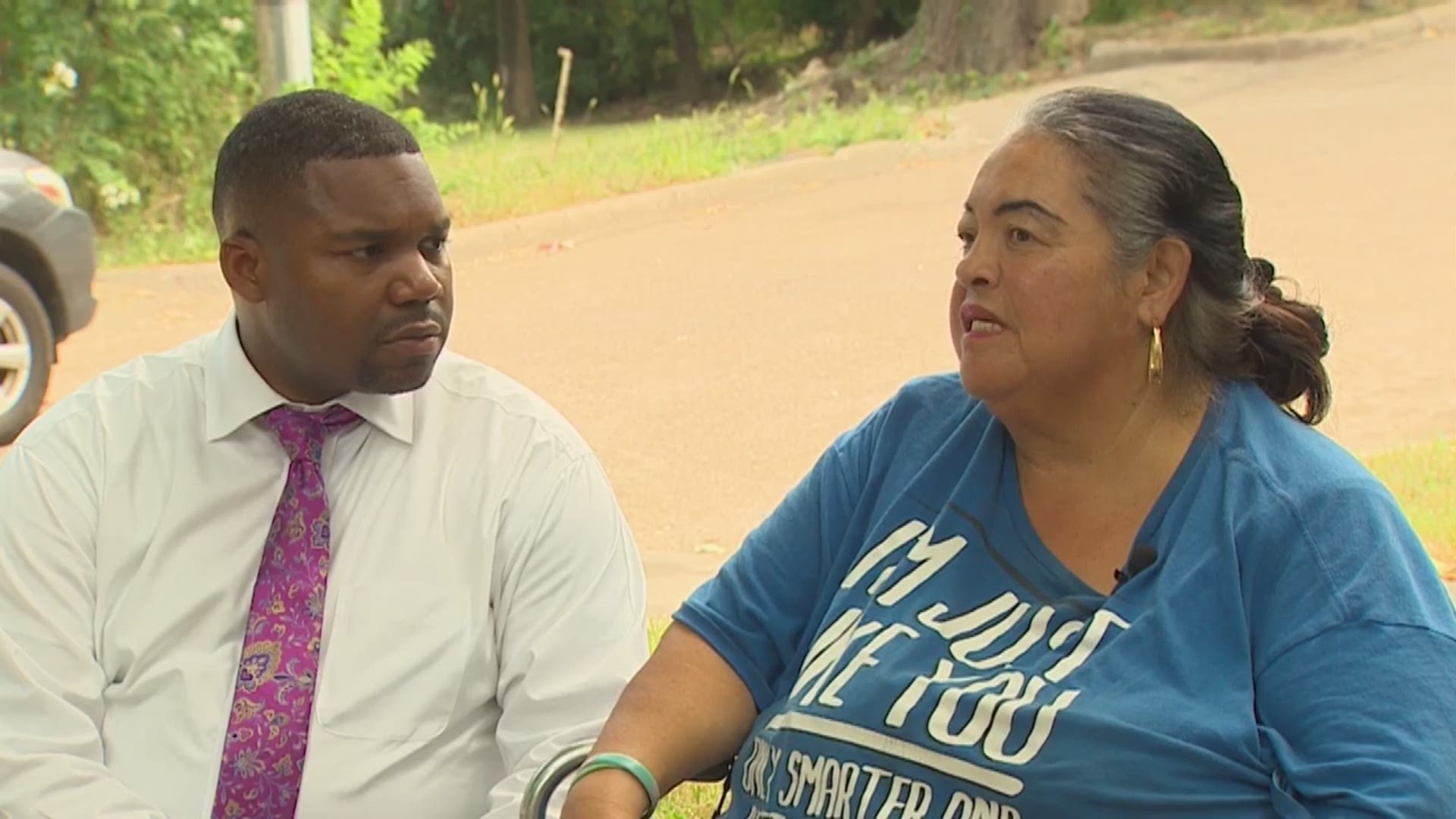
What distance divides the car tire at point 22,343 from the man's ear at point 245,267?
197 inches

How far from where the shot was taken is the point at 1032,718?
7.19 feet

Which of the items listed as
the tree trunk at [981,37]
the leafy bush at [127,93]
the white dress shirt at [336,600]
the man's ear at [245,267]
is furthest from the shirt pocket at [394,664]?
the tree trunk at [981,37]

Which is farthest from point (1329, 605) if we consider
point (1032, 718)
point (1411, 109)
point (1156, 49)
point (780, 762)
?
point (1156, 49)

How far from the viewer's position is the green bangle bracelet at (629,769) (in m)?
2.42

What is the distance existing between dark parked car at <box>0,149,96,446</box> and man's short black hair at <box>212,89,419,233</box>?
195 inches

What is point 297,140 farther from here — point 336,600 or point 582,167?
point 582,167

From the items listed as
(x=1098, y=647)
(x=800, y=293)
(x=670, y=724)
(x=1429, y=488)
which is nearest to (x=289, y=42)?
(x=800, y=293)

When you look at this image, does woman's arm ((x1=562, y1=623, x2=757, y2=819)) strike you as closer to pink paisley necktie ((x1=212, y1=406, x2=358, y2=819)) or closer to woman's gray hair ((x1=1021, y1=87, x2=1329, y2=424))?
pink paisley necktie ((x1=212, y1=406, x2=358, y2=819))

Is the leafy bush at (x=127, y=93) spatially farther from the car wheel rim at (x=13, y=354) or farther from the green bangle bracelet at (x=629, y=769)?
the green bangle bracelet at (x=629, y=769)

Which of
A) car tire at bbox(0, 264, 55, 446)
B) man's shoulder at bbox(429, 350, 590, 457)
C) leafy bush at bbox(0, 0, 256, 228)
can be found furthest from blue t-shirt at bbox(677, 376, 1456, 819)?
leafy bush at bbox(0, 0, 256, 228)

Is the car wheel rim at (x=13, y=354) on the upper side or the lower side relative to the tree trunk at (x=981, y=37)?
upper

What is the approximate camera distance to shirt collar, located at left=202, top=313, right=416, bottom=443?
Answer: 2.74 meters

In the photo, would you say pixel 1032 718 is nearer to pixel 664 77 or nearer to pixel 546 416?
pixel 546 416

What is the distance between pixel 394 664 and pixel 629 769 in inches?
15.6
